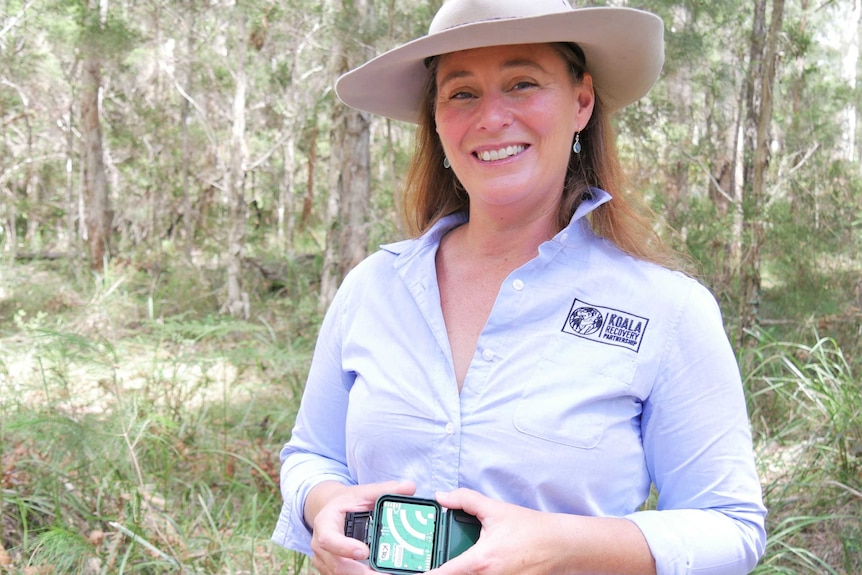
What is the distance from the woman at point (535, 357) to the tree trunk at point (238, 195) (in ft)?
25.3

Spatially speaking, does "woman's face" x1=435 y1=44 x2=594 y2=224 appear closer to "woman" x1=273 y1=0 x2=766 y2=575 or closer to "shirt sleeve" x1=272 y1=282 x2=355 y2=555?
"woman" x1=273 y1=0 x2=766 y2=575

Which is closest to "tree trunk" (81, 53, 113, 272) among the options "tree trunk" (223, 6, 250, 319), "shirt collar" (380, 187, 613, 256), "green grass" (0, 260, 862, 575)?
"tree trunk" (223, 6, 250, 319)

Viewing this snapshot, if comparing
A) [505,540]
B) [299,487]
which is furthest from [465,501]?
[299,487]

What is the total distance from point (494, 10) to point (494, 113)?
0.19m

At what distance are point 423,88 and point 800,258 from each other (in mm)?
5907

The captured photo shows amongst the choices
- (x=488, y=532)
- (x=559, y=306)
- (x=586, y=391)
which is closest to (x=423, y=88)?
(x=559, y=306)

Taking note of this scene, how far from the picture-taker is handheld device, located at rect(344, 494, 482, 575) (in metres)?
1.22

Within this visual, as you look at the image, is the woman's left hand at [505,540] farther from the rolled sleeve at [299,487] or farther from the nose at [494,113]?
the nose at [494,113]

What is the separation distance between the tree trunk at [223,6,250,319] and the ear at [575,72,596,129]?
309 inches

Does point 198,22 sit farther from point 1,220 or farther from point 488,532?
point 488,532

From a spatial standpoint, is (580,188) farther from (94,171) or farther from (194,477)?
(94,171)

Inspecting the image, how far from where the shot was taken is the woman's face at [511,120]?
1.49 meters

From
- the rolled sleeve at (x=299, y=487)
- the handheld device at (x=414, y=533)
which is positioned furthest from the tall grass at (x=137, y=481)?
the handheld device at (x=414, y=533)

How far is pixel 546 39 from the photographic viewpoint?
1.44 metres
